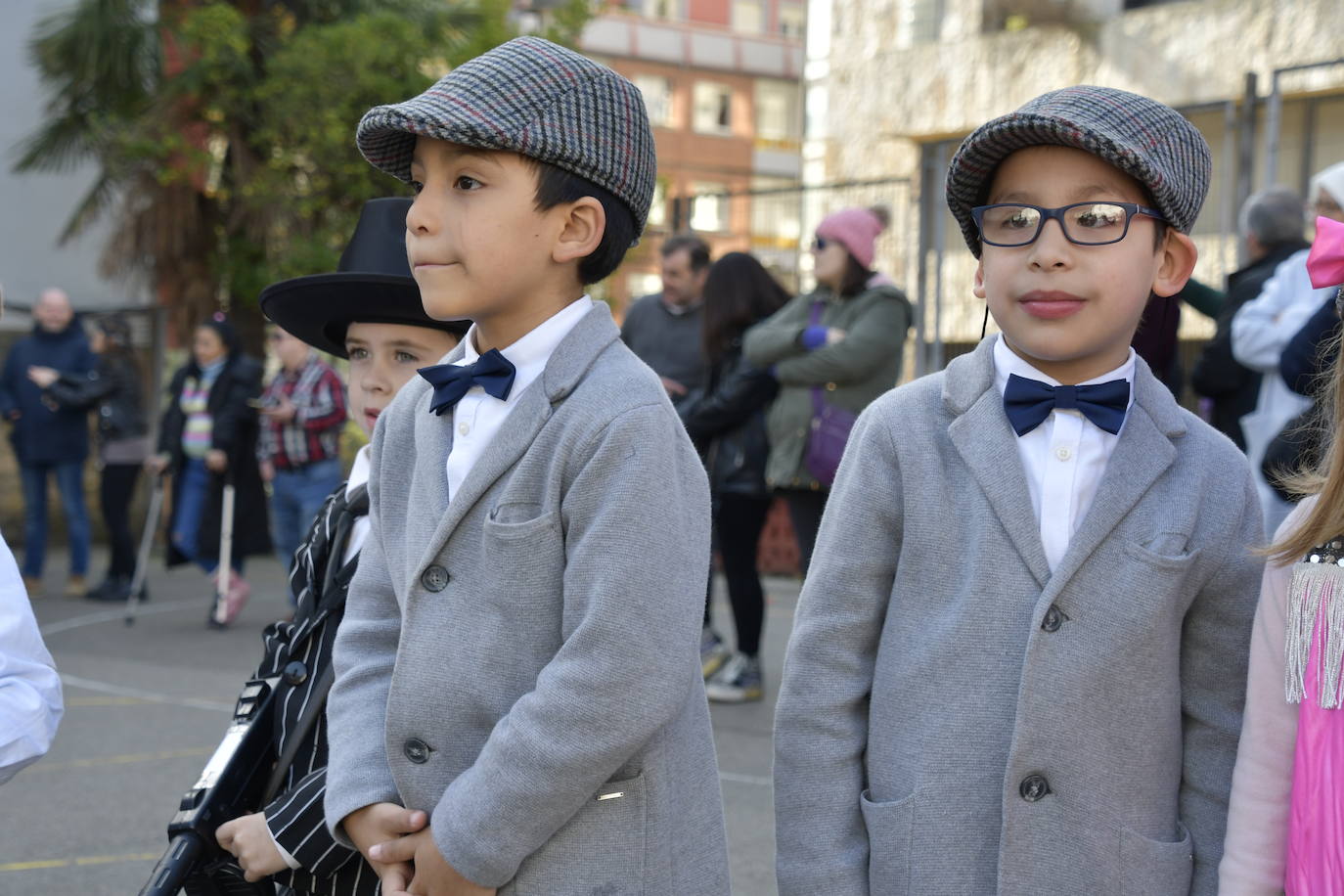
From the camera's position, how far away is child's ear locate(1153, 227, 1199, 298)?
2.11 m

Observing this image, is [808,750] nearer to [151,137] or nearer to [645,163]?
[645,163]

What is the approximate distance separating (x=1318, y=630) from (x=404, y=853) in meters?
1.17

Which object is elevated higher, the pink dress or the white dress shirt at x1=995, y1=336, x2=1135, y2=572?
the white dress shirt at x1=995, y1=336, x2=1135, y2=572

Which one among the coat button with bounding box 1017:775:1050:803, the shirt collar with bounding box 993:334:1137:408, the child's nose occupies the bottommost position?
the coat button with bounding box 1017:775:1050:803

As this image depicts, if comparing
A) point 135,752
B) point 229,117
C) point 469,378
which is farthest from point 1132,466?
point 229,117

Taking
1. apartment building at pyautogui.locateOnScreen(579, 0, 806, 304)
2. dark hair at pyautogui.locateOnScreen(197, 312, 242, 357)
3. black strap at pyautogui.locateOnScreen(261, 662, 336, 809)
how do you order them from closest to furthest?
1. black strap at pyautogui.locateOnScreen(261, 662, 336, 809)
2. dark hair at pyautogui.locateOnScreen(197, 312, 242, 357)
3. apartment building at pyautogui.locateOnScreen(579, 0, 806, 304)

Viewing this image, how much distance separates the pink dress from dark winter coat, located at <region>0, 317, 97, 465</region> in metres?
9.35

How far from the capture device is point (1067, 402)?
2041 mm

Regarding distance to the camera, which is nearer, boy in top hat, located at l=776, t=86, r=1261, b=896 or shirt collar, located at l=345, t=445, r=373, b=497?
boy in top hat, located at l=776, t=86, r=1261, b=896

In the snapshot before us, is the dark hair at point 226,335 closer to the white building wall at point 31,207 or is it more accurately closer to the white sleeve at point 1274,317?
the white sleeve at point 1274,317

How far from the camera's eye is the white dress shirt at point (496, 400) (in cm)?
207

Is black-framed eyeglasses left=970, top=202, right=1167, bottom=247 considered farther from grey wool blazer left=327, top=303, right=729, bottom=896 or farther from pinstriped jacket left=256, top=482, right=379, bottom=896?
pinstriped jacket left=256, top=482, right=379, bottom=896

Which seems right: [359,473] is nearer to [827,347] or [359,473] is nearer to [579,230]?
[579,230]

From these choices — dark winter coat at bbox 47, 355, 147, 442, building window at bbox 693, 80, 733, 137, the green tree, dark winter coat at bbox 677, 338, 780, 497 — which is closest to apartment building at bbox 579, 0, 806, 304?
building window at bbox 693, 80, 733, 137
